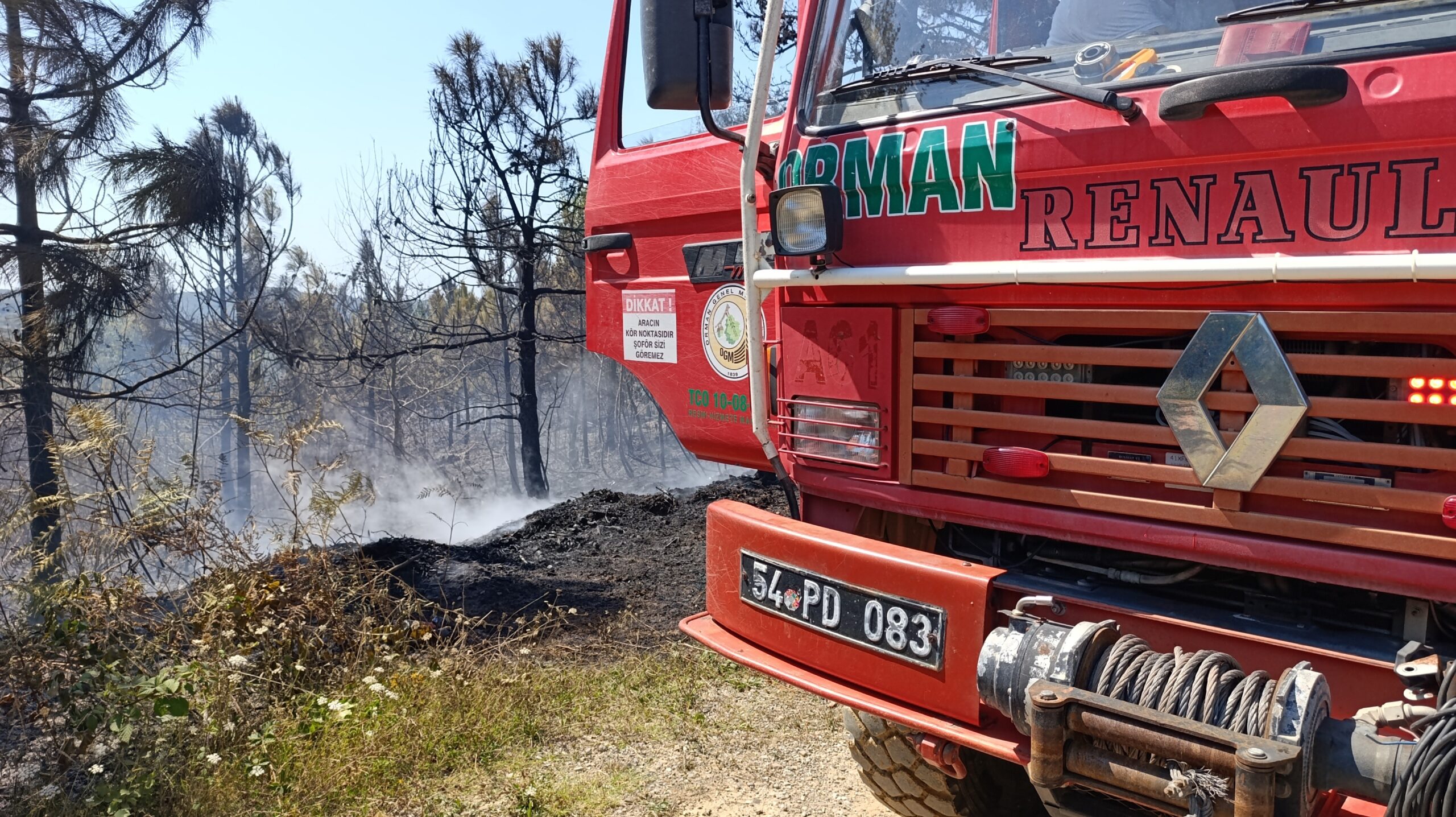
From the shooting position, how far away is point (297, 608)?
4.61 metres

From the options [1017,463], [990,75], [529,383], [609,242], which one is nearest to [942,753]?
[1017,463]

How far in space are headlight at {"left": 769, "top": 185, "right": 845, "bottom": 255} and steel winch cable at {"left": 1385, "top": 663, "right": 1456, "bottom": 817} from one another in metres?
1.61

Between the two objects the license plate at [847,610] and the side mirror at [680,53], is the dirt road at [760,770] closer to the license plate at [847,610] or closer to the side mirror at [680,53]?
the license plate at [847,610]

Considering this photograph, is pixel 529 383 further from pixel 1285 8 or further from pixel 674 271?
pixel 1285 8

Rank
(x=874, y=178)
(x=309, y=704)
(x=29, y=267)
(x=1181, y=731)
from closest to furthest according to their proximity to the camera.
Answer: (x=1181, y=731)
(x=874, y=178)
(x=309, y=704)
(x=29, y=267)

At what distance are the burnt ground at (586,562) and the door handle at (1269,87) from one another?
13.9ft

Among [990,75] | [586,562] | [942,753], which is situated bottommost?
[586,562]

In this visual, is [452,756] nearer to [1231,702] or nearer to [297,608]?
[297,608]

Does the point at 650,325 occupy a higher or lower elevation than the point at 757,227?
lower

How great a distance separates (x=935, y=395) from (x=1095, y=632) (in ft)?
2.65

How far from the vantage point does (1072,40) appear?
2.50 meters

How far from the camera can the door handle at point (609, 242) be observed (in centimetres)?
364

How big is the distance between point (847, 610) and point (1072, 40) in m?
1.59

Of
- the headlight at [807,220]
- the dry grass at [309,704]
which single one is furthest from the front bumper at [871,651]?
the dry grass at [309,704]
